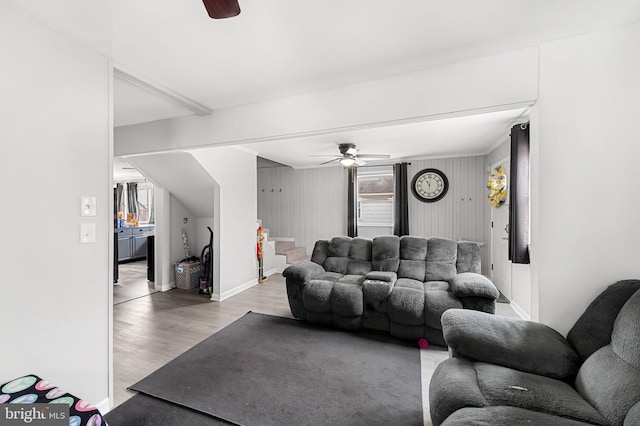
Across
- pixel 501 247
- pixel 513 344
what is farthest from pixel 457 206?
pixel 513 344

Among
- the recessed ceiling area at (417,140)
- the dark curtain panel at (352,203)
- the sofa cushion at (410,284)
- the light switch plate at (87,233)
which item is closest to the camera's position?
the light switch plate at (87,233)

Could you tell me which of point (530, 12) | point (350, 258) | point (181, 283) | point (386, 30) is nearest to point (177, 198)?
point (181, 283)

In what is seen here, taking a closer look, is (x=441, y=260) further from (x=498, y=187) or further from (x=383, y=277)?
(x=498, y=187)

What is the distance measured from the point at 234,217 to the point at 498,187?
13.5 ft

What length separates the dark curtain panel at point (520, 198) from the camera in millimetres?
2725

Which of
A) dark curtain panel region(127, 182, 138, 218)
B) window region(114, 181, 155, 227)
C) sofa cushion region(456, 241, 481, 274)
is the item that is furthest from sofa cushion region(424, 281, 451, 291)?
dark curtain panel region(127, 182, 138, 218)

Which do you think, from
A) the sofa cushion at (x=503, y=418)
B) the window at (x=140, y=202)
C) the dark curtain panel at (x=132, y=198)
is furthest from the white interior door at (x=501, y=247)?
the dark curtain panel at (x=132, y=198)

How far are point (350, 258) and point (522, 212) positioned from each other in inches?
81.4

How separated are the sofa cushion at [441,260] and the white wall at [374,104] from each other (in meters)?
2.02

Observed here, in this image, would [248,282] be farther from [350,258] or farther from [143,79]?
[143,79]

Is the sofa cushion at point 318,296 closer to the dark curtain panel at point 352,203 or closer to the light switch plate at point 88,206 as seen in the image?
the light switch plate at point 88,206

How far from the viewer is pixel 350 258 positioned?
381cm

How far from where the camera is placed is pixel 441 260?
3418 millimetres

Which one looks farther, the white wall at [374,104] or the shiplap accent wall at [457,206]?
the shiplap accent wall at [457,206]
